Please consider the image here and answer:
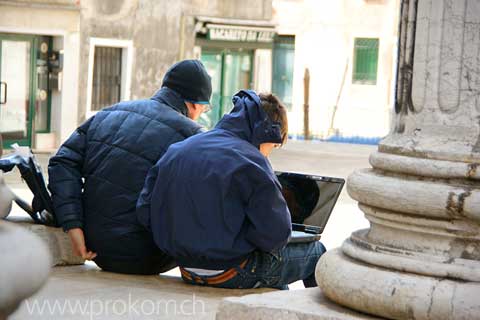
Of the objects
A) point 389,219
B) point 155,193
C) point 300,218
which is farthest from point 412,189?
point 300,218

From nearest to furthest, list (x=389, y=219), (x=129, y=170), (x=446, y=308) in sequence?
(x=446, y=308) < (x=389, y=219) < (x=129, y=170)

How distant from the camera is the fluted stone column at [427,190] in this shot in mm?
3986

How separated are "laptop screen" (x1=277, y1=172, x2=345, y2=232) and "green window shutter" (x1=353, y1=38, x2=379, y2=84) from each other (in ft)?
98.3

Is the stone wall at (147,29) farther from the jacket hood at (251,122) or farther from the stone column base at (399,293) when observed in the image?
the stone column base at (399,293)

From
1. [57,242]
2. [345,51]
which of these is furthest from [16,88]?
[57,242]

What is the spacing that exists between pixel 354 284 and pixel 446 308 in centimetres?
34

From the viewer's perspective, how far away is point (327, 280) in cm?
425

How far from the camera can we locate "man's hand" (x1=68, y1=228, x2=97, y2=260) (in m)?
5.95

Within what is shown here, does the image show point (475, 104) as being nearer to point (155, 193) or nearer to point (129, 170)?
point (155, 193)

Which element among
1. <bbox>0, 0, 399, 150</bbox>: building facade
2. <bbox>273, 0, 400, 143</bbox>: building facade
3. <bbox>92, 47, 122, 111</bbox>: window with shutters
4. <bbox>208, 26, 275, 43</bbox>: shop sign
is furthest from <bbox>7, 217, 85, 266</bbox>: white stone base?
<bbox>273, 0, 400, 143</bbox>: building facade

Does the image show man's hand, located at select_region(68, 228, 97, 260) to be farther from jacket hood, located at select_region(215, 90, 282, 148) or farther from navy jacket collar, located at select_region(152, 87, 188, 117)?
jacket hood, located at select_region(215, 90, 282, 148)

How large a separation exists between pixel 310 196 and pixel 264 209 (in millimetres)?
878

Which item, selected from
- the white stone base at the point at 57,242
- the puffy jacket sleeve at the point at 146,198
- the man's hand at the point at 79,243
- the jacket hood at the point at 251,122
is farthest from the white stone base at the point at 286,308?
the white stone base at the point at 57,242

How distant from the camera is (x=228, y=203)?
5363mm
